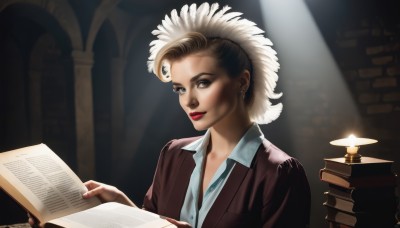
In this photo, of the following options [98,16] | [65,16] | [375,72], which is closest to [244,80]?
[375,72]

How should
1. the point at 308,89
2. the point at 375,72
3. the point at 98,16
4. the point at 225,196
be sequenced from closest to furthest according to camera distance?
1. the point at 225,196
2. the point at 375,72
3. the point at 98,16
4. the point at 308,89

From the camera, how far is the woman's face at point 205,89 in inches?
58.2

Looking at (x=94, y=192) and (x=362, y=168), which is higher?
(x=362, y=168)

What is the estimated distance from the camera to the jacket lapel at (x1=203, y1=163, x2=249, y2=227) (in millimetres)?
1433

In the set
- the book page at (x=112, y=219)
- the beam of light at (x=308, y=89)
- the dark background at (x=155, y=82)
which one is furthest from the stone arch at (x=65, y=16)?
the book page at (x=112, y=219)

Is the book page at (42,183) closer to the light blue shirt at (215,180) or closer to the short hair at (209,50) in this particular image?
the light blue shirt at (215,180)

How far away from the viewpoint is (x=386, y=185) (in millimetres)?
2430

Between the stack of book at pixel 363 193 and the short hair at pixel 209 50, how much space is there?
4.16 ft

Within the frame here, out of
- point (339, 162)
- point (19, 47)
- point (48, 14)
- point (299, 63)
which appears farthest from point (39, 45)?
point (339, 162)

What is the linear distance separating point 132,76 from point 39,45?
192 cm

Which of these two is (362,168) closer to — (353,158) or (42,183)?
(353,158)

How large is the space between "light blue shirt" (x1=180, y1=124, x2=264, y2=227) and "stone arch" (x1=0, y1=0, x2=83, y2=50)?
14.0 ft

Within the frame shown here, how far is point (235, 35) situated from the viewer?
1.59 meters

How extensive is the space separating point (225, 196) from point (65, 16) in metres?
4.79
